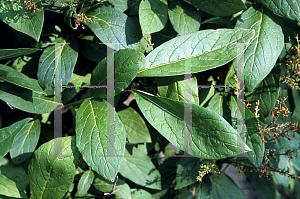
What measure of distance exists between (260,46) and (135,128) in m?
0.66

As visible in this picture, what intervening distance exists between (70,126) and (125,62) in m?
0.62

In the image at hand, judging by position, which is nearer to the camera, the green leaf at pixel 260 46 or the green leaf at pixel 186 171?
the green leaf at pixel 260 46

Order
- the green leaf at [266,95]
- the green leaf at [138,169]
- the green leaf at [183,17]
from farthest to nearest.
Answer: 1. the green leaf at [138,169]
2. the green leaf at [266,95]
3. the green leaf at [183,17]

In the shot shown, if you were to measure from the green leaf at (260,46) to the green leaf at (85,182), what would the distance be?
77 centimetres

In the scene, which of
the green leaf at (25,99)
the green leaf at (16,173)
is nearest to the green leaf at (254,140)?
the green leaf at (25,99)

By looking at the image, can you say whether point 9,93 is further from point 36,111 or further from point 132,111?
point 132,111

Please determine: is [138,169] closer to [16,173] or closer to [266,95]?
[16,173]

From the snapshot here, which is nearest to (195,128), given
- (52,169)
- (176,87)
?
(176,87)

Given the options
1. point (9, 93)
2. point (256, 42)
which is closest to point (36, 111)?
point (9, 93)

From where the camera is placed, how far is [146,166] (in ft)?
4.24

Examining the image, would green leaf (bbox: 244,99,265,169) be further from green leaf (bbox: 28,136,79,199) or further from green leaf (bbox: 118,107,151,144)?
green leaf (bbox: 28,136,79,199)

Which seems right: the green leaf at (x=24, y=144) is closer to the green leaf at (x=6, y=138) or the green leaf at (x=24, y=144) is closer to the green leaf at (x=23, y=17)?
the green leaf at (x=6, y=138)

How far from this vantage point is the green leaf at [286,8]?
101 centimetres

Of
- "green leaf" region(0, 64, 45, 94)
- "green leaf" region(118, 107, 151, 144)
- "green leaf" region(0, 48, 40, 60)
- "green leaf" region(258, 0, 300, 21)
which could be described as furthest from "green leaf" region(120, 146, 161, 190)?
"green leaf" region(258, 0, 300, 21)
